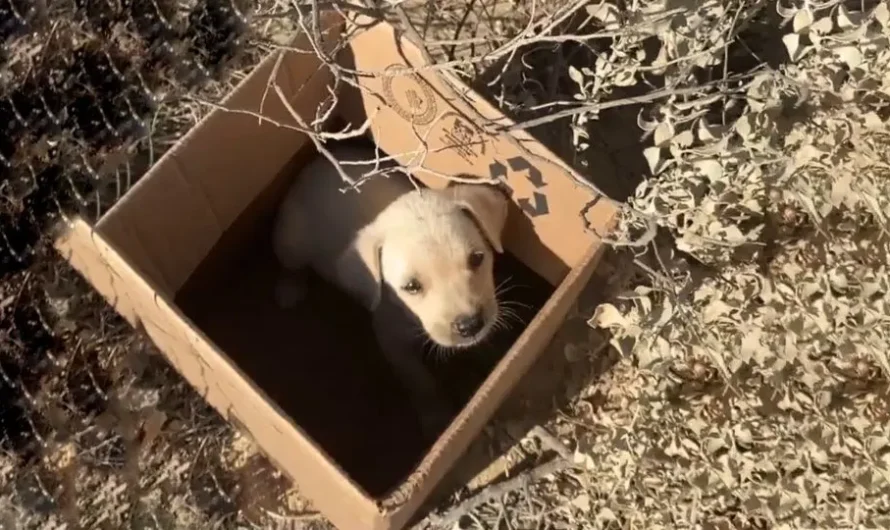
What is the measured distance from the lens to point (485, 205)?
204cm

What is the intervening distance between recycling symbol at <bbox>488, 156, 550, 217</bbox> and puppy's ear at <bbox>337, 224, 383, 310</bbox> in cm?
31

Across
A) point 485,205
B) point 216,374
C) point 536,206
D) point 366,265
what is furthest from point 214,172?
point 536,206

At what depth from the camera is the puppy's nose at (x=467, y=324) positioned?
1.95 m

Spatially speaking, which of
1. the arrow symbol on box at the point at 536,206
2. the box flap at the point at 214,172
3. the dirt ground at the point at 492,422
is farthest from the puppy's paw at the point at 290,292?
the arrow symbol on box at the point at 536,206

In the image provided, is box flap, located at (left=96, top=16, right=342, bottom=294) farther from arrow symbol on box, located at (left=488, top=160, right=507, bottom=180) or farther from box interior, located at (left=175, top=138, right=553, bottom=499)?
arrow symbol on box, located at (left=488, top=160, right=507, bottom=180)

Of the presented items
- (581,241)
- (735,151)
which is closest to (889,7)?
(735,151)

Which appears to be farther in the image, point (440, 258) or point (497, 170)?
point (497, 170)

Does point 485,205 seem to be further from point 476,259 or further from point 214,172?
point 214,172

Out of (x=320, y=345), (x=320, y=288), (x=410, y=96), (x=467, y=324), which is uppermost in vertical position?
(x=410, y=96)

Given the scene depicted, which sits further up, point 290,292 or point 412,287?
point 412,287

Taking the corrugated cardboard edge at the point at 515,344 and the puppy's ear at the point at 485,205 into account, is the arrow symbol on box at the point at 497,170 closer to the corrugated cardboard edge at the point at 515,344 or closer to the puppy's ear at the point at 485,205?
the puppy's ear at the point at 485,205

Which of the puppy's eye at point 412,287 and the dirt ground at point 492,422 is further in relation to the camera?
the puppy's eye at point 412,287

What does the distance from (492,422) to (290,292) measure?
62 centimetres

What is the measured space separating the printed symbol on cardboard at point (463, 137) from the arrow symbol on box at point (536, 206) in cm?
16
